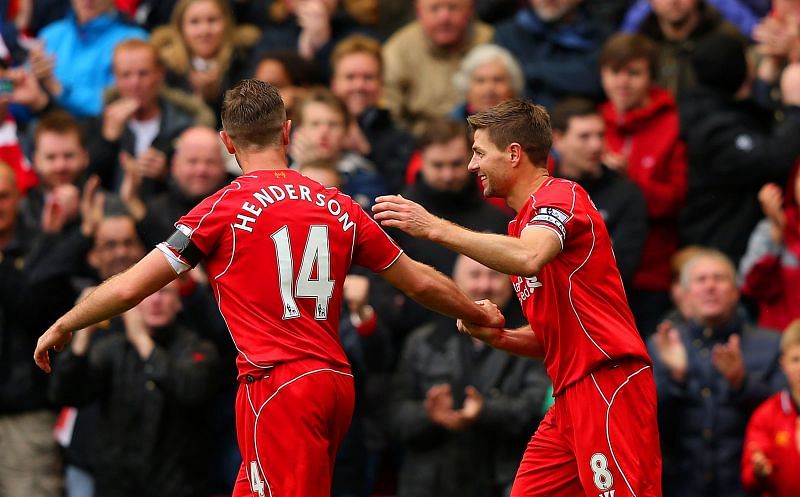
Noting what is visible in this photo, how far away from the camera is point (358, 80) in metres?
12.6

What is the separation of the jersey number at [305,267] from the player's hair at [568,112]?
4292 millimetres

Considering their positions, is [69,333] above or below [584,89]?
below

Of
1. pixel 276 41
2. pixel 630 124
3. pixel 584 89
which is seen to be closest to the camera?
pixel 630 124

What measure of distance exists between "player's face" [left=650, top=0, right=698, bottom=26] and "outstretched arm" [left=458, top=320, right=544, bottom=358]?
15.8 ft

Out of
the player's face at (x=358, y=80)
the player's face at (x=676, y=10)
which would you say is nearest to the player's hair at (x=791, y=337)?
the player's face at (x=676, y=10)

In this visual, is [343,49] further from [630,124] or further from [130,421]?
[130,421]

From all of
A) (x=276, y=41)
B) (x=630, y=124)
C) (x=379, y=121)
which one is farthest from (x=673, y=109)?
(x=276, y=41)

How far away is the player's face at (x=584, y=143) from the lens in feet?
37.4

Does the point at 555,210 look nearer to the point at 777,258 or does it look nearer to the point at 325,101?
the point at 777,258

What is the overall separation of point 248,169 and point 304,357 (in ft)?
3.22

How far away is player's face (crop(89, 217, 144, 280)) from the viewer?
448 inches

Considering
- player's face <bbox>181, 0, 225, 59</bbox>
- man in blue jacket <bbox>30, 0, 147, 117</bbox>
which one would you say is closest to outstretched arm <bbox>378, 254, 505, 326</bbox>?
player's face <bbox>181, 0, 225, 59</bbox>

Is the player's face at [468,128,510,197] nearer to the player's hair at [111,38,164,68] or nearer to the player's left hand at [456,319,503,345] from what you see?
the player's left hand at [456,319,503,345]

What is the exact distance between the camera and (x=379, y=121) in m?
12.7
